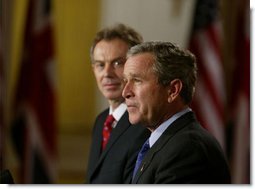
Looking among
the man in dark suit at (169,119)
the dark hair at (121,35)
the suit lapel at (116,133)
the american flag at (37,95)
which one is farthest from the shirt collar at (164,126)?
the american flag at (37,95)

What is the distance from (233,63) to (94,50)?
729mm

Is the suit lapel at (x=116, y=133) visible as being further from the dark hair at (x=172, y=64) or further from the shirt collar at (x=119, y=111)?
the dark hair at (x=172, y=64)

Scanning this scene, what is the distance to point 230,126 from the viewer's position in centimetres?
223

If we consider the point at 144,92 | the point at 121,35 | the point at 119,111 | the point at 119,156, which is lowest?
the point at 119,156

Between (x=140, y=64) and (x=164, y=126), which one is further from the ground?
(x=140, y=64)

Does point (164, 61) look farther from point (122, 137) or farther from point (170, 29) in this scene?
point (170, 29)

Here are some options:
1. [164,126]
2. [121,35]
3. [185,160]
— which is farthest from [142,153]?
[121,35]

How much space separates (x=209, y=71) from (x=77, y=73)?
0.61m

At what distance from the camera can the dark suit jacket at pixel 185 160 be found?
1193 mm

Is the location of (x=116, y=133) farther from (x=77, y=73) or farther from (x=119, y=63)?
(x=77, y=73)

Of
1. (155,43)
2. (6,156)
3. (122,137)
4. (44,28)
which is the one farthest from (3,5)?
(155,43)

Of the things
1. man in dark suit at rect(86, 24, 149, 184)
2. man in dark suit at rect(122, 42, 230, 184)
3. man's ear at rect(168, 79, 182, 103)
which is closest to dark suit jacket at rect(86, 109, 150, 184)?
man in dark suit at rect(86, 24, 149, 184)

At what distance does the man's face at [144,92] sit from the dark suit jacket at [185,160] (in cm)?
6

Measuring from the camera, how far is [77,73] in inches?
94.8
